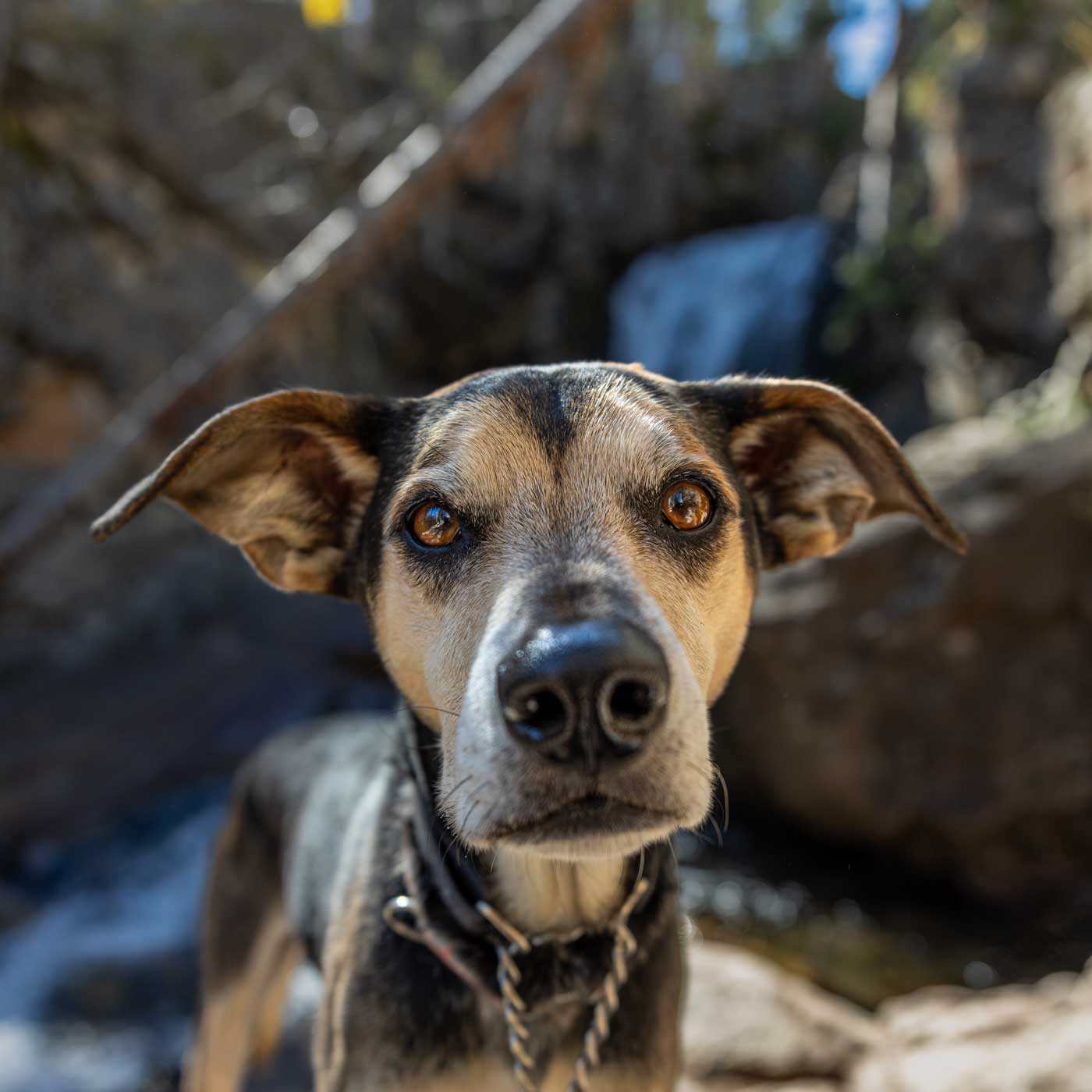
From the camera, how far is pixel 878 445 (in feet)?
7.57

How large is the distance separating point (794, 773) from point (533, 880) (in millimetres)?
5166

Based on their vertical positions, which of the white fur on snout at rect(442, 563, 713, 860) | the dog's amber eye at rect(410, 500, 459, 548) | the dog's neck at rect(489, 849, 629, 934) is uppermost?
the dog's amber eye at rect(410, 500, 459, 548)

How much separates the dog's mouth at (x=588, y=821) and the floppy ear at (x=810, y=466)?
1107mm

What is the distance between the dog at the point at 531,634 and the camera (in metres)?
1.60

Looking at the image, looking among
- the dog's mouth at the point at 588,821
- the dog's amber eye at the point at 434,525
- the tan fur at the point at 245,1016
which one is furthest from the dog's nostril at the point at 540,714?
the tan fur at the point at 245,1016

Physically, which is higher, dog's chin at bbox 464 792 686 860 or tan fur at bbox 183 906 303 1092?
dog's chin at bbox 464 792 686 860

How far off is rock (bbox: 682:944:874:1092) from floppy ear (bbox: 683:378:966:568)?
92.8 inches

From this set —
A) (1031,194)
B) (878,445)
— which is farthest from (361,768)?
(1031,194)

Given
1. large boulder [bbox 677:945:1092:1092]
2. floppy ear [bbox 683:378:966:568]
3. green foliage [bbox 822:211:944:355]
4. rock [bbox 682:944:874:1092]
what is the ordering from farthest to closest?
1. green foliage [bbox 822:211:944:355]
2. rock [bbox 682:944:874:1092]
3. large boulder [bbox 677:945:1092:1092]
4. floppy ear [bbox 683:378:966:568]

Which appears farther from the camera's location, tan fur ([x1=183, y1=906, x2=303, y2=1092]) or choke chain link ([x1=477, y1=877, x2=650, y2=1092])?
tan fur ([x1=183, y1=906, x2=303, y2=1092])

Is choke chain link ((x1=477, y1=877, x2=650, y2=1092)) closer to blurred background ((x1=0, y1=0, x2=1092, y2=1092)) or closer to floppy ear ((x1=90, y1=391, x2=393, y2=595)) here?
floppy ear ((x1=90, y1=391, x2=393, y2=595))

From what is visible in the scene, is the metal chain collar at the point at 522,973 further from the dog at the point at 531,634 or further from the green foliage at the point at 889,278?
the green foliage at the point at 889,278

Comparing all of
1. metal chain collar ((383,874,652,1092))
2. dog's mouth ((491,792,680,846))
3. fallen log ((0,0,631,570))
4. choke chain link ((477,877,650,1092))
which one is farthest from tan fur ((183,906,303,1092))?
fallen log ((0,0,631,570))

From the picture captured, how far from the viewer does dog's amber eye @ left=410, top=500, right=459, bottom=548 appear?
2070 millimetres
